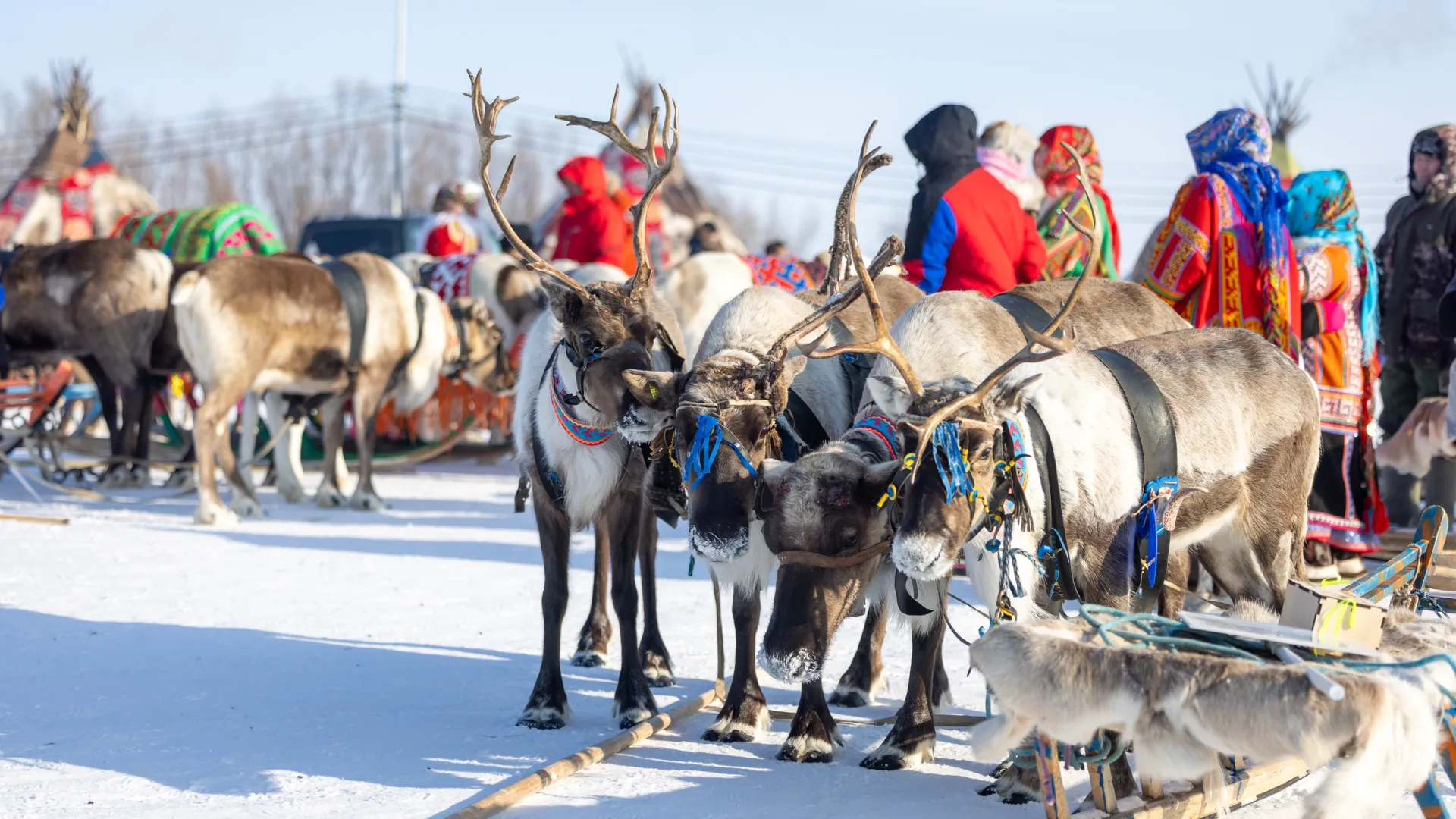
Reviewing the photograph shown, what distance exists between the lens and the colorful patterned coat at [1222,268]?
237 inches

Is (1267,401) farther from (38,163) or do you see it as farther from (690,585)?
(38,163)

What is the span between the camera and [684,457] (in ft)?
13.1

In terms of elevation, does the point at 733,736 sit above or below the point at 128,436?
above

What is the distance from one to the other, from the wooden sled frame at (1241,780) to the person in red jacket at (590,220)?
250 inches

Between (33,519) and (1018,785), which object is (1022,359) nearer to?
(1018,785)

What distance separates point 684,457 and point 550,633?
94 centimetres

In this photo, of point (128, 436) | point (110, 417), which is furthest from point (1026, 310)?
point (110, 417)

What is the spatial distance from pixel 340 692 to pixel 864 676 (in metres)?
1.86

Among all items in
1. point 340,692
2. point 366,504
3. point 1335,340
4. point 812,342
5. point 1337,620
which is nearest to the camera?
point 1337,620

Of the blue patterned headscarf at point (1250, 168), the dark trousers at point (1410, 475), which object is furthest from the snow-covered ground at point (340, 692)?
the dark trousers at point (1410, 475)

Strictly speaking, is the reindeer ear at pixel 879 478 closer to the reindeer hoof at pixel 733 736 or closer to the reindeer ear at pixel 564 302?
the reindeer hoof at pixel 733 736

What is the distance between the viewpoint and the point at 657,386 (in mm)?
4117

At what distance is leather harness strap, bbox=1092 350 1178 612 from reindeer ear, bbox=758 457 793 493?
3.10 ft

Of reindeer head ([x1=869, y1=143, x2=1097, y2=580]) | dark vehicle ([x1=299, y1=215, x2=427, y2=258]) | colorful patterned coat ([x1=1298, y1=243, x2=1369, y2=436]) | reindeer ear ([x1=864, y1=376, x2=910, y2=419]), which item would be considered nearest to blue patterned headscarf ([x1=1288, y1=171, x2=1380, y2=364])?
colorful patterned coat ([x1=1298, y1=243, x2=1369, y2=436])
